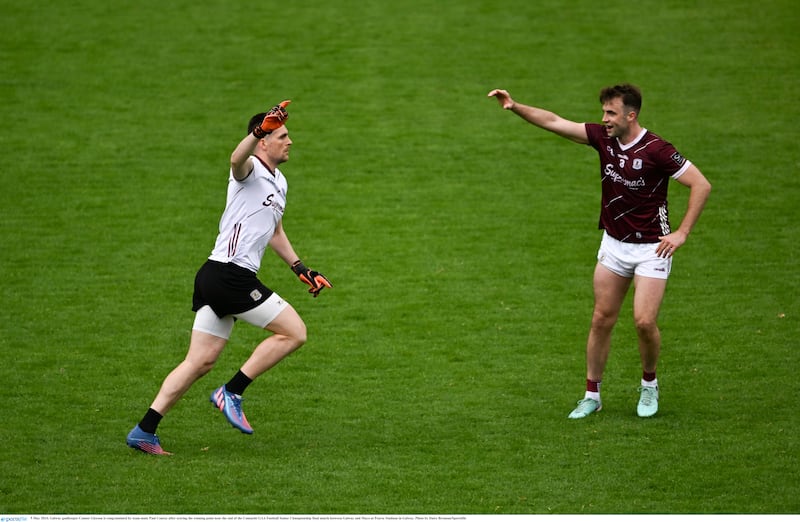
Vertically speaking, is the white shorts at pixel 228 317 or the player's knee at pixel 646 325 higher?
the white shorts at pixel 228 317

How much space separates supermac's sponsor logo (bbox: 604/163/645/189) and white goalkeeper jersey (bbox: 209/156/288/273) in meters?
2.35

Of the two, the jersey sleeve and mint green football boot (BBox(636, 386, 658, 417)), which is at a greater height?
the jersey sleeve

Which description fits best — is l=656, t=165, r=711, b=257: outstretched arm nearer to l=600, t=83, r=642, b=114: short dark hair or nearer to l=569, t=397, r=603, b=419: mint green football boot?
l=600, t=83, r=642, b=114: short dark hair

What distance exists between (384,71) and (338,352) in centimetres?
774

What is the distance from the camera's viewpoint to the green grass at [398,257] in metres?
6.46

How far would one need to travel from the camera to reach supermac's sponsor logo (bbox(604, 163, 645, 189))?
7.13 meters

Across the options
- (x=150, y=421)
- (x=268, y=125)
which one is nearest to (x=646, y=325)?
(x=268, y=125)

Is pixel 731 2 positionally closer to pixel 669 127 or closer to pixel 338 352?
pixel 669 127

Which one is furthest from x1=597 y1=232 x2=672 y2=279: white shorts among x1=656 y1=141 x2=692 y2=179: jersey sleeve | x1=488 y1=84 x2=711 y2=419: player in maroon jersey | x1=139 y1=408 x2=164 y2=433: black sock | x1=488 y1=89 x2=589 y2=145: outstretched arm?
x1=139 y1=408 x2=164 y2=433: black sock

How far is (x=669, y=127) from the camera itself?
14.0 metres

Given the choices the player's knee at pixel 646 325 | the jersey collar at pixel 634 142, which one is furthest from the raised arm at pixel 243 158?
the player's knee at pixel 646 325

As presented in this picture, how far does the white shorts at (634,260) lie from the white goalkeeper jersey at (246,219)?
239cm

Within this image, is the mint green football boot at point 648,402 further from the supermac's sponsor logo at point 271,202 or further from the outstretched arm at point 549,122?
the supermac's sponsor logo at point 271,202

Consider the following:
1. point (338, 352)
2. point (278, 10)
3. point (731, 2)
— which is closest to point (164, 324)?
point (338, 352)
